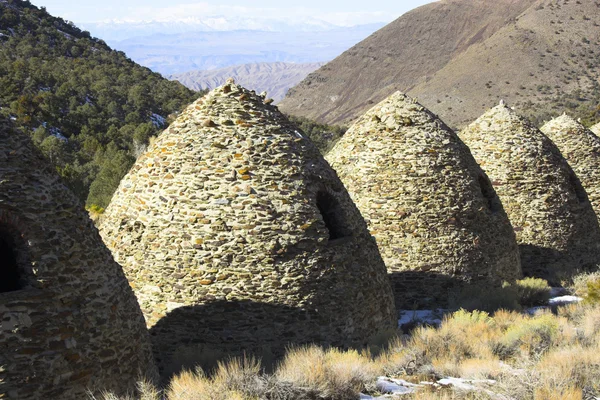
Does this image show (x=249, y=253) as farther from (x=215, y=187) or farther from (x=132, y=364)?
(x=132, y=364)

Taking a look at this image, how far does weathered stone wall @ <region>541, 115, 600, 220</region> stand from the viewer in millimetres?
21094

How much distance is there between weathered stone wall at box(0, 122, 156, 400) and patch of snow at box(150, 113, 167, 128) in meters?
43.4

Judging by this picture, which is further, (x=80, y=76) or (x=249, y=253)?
(x=80, y=76)

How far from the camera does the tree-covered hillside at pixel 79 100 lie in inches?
1561

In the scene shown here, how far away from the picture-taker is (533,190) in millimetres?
17969

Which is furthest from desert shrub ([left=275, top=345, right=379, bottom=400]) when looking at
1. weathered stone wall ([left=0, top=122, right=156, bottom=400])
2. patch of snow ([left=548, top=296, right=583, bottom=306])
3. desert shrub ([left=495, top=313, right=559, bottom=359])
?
patch of snow ([left=548, top=296, right=583, bottom=306])

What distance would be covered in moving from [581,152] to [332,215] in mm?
13372

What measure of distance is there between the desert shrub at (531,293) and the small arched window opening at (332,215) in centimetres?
649

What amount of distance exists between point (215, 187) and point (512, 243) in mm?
8764

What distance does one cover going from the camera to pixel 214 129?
401 inches

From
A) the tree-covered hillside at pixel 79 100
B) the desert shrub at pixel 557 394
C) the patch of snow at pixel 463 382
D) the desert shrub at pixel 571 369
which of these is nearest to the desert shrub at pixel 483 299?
the desert shrub at pixel 571 369

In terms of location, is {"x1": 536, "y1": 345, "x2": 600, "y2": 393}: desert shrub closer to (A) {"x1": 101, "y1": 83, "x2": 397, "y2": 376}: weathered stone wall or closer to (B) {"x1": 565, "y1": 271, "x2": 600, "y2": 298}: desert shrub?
(A) {"x1": 101, "y1": 83, "x2": 397, "y2": 376}: weathered stone wall

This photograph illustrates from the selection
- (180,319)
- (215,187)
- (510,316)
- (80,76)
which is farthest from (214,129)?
(80,76)

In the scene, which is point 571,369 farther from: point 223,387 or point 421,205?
point 421,205
